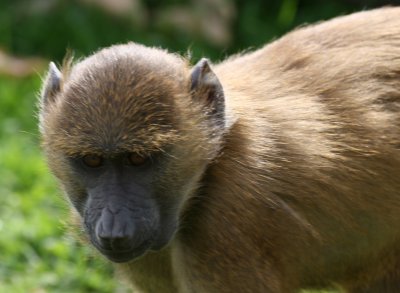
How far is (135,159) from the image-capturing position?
204 inches

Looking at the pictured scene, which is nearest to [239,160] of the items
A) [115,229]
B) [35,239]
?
[115,229]

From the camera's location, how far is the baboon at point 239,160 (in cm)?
518

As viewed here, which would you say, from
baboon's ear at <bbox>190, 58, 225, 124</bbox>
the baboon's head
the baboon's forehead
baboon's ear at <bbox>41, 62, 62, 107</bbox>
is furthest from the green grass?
baboon's ear at <bbox>190, 58, 225, 124</bbox>

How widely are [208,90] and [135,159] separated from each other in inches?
23.4

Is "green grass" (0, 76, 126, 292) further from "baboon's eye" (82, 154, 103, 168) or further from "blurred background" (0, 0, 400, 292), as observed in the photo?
"baboon's eye" (82, 154, 103, 168)

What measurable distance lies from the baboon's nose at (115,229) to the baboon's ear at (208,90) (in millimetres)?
821

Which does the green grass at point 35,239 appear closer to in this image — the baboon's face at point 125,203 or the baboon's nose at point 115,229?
the baboon's face at point 125,203

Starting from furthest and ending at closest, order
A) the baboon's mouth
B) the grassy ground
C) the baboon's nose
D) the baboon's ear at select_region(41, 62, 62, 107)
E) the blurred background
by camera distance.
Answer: the blurred background
the grassy ground
the baboon's ear at select_region(41, 62, 62, 107)
the baboon's mouth
the baboon's nose

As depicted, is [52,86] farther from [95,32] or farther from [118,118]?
[95,32]

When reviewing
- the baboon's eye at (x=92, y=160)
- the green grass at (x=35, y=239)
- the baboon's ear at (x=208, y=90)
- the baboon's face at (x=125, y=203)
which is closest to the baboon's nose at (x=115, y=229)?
the baboon's face at (x=125, y=203)

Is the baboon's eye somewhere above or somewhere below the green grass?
above

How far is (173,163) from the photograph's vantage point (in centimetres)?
532

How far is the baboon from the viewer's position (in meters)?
5.18

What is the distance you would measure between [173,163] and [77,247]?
263 centimetres
